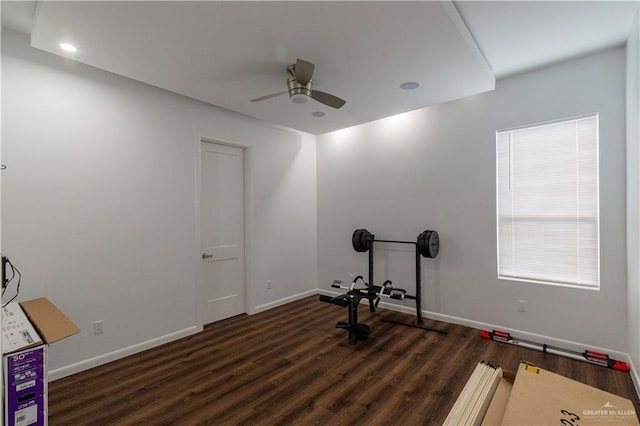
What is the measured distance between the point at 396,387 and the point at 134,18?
3.49 metres

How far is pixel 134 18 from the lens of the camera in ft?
7.19

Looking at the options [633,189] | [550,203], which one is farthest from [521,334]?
[633,189]

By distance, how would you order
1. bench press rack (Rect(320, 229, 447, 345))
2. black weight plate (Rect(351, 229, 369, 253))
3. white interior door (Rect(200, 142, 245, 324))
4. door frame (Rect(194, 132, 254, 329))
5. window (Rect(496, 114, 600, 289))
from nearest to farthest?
window (Rect(496, 114, 600, 289)) → bench press rack (Rect(320, 229, 447, 345)) → door frame (Rect(194, 132, 254, 329)) → white interior door (Rect(200, 142, 245, 324)) → black weight plate (Rect(351, 229, 369, 253))

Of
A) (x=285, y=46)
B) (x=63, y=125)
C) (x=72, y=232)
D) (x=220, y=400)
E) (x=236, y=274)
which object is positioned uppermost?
(x=285, y=46)

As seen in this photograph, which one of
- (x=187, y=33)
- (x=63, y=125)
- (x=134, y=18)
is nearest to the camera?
(x=134, y=18)

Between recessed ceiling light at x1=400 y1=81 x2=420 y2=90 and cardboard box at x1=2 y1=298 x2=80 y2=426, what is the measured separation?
136 inches

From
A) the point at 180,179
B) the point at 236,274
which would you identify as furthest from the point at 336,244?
the point at 180,179

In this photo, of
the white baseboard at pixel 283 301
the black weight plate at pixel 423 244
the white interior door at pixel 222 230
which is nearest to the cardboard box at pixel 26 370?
the white interior door at pixel 222 230

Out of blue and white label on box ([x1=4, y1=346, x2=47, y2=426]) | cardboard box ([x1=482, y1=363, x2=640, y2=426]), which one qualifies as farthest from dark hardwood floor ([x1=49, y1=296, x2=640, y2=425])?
cardboard box ([x1=482, y1=363, x2=640, y2=426])

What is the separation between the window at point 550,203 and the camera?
10.3 ft

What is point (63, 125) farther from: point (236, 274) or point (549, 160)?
point (549, 160)

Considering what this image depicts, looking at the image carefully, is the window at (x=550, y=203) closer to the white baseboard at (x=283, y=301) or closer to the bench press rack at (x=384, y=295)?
the bench press rack at (x=384, y=295)

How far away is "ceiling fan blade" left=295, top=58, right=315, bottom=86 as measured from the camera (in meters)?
2.50

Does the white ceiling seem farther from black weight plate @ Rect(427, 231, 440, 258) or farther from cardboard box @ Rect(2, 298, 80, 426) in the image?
cardboard box @ Rect(2, 298, 80, 426)
